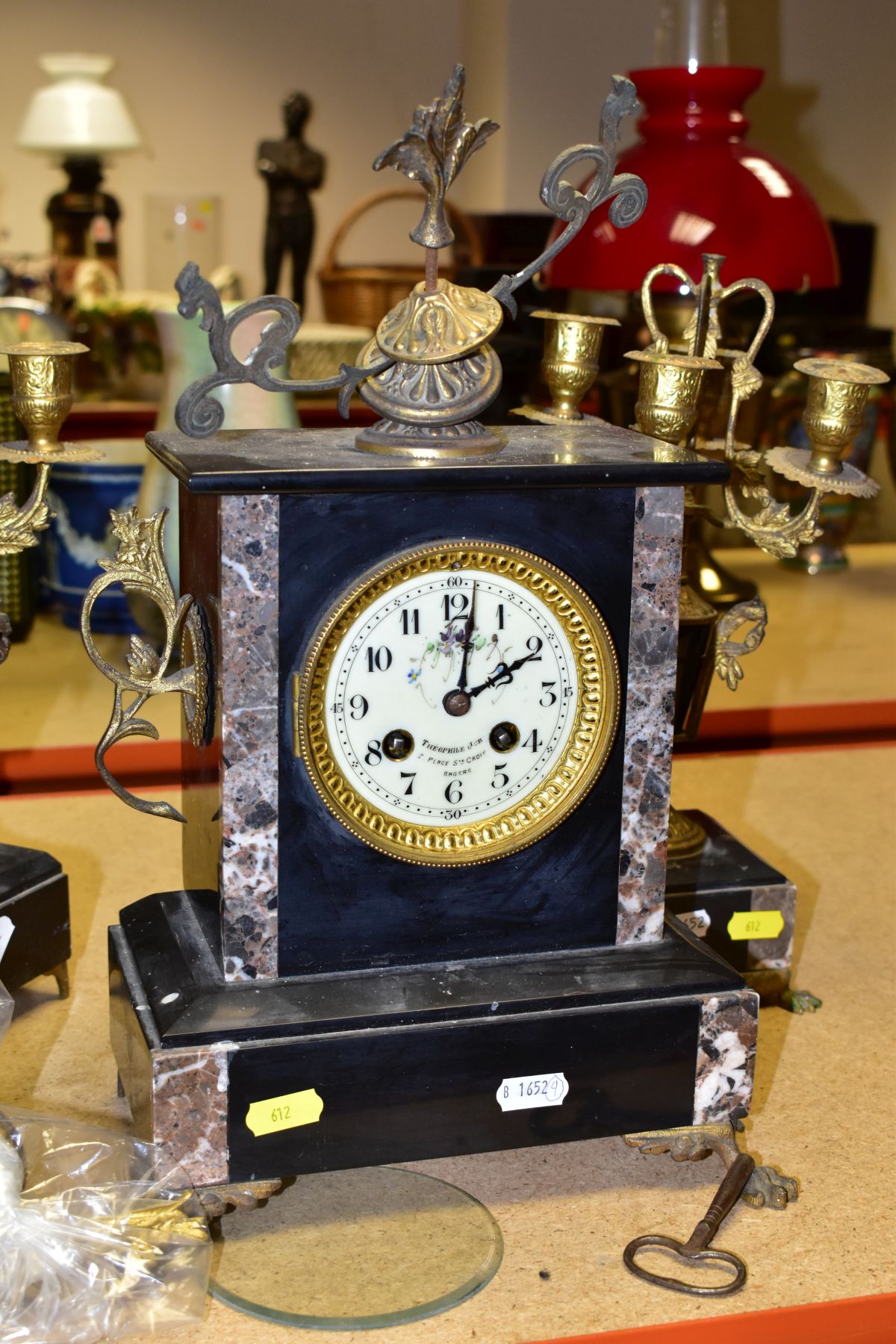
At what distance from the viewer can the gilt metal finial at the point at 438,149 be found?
1.45m

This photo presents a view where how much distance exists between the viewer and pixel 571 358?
189 centimetres

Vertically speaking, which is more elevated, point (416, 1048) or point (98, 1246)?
point (416, 1048)

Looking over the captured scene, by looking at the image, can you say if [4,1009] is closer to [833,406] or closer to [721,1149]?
[721,1149]

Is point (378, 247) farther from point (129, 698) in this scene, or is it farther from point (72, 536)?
point (129, 698)

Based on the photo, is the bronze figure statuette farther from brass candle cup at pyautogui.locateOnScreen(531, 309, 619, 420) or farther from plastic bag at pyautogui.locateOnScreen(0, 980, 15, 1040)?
plastic bag at pyautogui.locateOnScreen(0, 980, 15, 1040)

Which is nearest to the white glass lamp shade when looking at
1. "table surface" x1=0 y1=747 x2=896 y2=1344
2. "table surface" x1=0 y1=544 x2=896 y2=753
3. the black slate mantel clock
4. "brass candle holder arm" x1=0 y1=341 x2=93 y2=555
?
"table surface" x1=0 y1=544 x2=896 y2=753

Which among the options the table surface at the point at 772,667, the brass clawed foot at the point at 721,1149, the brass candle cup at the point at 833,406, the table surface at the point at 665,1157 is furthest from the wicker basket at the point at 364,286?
the brass clawed foot at the point at 721,1149

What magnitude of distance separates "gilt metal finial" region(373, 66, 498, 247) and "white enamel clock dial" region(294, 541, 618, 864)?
1.01 feet

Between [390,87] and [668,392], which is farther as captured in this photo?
[390,87]

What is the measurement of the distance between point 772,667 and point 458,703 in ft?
6.94

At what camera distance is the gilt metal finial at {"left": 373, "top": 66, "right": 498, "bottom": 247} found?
1.45 metres

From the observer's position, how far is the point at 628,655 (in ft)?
5.11

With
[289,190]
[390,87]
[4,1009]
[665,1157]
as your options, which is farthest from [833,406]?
[390,87]

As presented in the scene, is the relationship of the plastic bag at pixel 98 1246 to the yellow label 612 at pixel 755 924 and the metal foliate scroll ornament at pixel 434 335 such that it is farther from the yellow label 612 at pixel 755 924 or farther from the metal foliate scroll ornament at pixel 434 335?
the yellow label 612 at pixel 755 924
